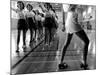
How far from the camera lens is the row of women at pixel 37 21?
2154 mm

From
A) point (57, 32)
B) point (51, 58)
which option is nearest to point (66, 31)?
point (57, 32)

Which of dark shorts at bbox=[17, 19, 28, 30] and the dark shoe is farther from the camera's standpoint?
the dark shoe

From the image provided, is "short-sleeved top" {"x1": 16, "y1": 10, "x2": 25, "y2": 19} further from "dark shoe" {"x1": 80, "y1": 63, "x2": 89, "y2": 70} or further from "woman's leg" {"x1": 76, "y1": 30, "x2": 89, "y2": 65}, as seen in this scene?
"dark shoe" {"x1": 80, "y1": 63, "x2": 89, "y2": 70}

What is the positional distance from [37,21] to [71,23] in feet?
1.82

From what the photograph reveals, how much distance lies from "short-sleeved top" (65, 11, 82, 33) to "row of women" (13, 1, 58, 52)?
0.19m

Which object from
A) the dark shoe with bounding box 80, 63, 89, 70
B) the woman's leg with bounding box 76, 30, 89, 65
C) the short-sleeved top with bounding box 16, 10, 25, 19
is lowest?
the dark shoe with bounding box 80, 63, 89, 70

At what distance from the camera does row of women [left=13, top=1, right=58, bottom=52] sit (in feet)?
7.07

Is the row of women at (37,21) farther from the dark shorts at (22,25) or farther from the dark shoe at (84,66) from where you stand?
the dark shoe at (84,66)

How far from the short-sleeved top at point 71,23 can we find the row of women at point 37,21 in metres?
0.19

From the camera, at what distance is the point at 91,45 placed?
2414 millimetres

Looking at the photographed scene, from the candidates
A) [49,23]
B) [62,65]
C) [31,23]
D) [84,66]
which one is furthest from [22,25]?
[84,66]

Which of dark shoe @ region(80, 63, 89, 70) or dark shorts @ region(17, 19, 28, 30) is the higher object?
dark shorts @ region(17, 19, 28, 30)

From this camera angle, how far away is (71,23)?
7.60ft

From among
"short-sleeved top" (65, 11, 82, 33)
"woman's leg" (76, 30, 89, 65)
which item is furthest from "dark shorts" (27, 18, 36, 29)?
"woman's leg" (76, 30, 89, 65)
